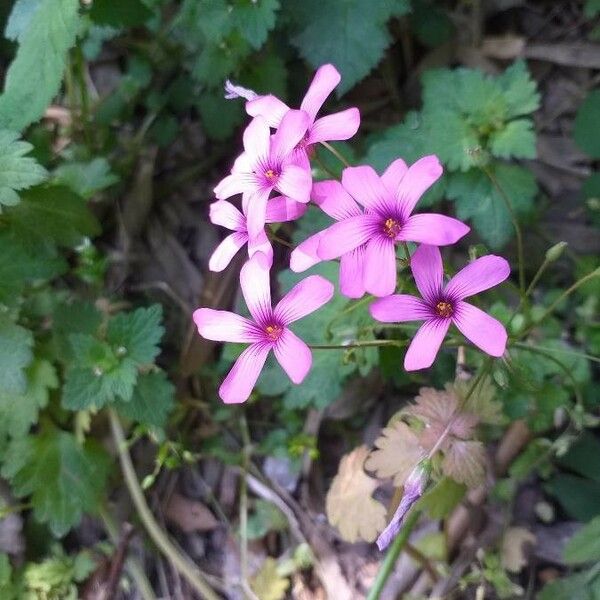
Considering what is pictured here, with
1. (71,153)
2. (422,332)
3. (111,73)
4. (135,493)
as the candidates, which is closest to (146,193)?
(71,153)

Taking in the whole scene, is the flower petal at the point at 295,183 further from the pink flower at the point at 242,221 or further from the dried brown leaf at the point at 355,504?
the dried brown leaf at the point at 355,504

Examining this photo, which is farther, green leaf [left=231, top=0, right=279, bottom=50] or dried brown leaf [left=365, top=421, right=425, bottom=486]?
green leaf [left=231, top=0, right=279, bottom=50]

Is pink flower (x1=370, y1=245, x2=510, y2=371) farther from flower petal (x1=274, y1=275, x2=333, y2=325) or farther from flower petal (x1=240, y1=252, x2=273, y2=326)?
flower petal (x1=240, y1=252, x2=273, y2=326)

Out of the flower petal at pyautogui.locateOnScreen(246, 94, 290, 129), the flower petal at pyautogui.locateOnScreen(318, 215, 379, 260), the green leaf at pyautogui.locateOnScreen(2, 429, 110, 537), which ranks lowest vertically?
the green leaf at pyautogui.locateOnScreen(2, 429, 110, 537)

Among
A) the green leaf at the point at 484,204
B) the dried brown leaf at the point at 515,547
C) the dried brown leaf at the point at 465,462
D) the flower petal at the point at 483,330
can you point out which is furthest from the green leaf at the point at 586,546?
the flower petal at the point at 483,330

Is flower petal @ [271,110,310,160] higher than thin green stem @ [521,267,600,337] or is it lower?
higher

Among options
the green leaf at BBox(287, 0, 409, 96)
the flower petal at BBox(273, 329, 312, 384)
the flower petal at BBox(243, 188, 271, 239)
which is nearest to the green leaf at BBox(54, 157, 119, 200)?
the green leaf at BBox(287, 0, 409, 96)

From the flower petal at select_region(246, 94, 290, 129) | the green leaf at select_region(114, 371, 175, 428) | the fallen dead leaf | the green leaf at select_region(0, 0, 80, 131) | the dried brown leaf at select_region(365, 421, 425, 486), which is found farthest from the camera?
the fallen dead leaf

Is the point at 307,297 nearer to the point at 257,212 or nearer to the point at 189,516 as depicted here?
the point at 257,212

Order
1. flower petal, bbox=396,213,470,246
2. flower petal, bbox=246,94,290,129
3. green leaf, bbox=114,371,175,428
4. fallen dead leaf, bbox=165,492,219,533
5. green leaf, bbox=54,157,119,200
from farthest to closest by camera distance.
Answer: fallen dead leaf, bbox=165,492,219,533
green leaf, bbox=54,157,119,200
green leaf, bbox=114,371,175,428
flower petal, bbox=246,94,290,129
flower petal, bbox=396,213,470,246
